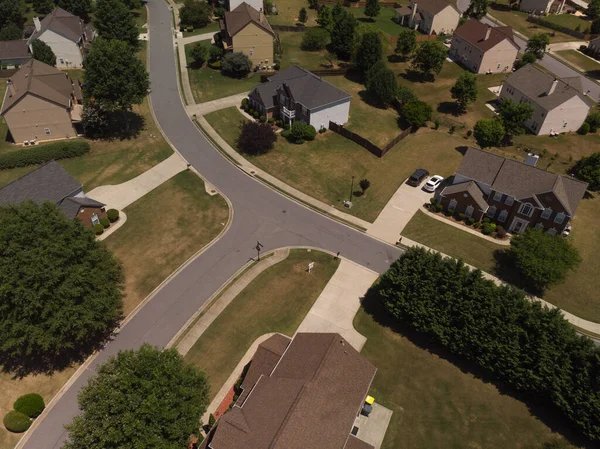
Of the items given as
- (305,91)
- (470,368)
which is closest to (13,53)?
(305,91)

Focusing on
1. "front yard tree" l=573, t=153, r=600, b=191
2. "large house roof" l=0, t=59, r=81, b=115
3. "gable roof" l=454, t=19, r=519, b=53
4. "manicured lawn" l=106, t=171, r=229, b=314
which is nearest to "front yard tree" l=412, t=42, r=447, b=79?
"gable roof" l=454, t=19, r=519, b=53

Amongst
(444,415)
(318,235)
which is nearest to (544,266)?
(444,415)

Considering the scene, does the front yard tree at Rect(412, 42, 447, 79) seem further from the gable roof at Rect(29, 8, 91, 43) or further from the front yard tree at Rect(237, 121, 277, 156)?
the gable roof at Rect(29, 8, 91, 43)

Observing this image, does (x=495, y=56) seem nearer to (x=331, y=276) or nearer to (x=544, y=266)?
(x=544, y=266)

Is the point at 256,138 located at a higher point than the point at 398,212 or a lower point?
higher

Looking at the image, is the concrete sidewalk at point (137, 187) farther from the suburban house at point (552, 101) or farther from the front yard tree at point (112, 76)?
the suburban house at point (552, 101)

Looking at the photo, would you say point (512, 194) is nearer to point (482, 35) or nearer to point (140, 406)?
point (140, 406)
